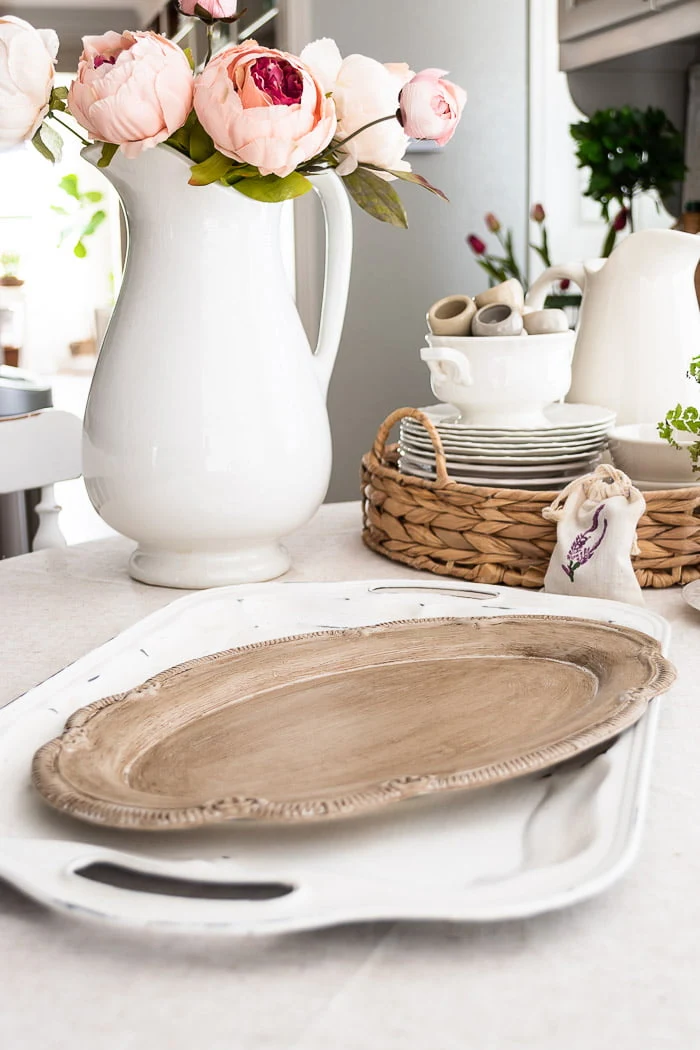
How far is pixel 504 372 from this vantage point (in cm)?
90

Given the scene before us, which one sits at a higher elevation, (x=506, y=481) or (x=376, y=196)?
(x=376, y=196)

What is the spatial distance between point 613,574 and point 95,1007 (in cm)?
52

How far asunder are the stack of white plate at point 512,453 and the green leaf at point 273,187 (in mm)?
237

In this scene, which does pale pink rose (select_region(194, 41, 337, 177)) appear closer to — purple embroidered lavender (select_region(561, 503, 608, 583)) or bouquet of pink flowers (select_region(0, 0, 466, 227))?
bouquet of pink flowers (select_region(0, 0, 466, 227))

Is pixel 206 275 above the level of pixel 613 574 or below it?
above

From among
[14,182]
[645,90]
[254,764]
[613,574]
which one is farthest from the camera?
[14,182]

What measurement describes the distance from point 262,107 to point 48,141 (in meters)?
0.22

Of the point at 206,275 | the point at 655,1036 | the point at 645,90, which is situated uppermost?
the point at 645,90

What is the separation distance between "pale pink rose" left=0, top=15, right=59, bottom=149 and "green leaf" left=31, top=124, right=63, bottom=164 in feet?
0.14

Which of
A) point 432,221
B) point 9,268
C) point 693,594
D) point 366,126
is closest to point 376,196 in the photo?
point 366,126

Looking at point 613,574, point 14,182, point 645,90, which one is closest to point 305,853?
point 613,574

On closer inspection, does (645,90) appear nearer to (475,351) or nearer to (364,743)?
(475,351)

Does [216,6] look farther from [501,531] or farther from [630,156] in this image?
[630,156]

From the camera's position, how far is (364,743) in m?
0.49
